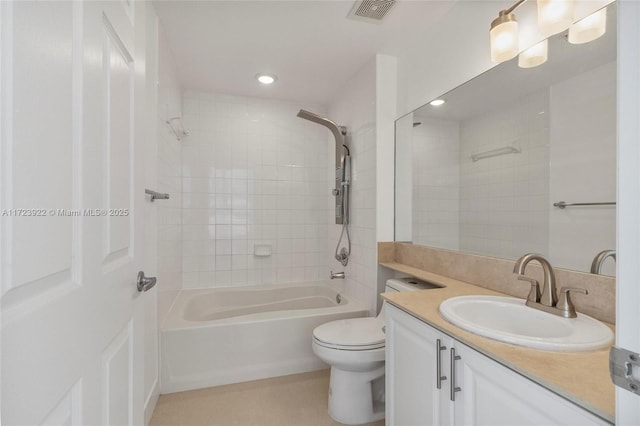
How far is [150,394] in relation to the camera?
67.2 inches

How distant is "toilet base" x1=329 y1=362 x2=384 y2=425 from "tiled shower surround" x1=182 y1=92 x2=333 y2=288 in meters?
1.55

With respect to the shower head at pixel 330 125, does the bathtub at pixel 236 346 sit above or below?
below

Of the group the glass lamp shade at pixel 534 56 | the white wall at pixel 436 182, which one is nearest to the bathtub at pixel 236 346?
the white wall at pixel 436 182

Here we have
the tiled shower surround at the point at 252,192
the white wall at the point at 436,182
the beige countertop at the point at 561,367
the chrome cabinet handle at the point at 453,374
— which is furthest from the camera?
the tiled shower surround at the point at 252,192

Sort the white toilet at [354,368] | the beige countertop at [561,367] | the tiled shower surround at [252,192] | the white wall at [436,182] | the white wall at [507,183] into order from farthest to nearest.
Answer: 1. the tiled shower surround at [252,192]
2. the white wall at [436,182]
3. the white toilet at [354,368]
4. the white wall at [507,183]
5. the beige countertop at [561,367]

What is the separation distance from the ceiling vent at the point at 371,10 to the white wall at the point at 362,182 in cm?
46

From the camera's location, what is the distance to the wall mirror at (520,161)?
1146 mm

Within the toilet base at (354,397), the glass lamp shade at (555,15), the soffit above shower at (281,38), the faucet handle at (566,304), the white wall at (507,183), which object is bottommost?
the toilet base at (354,397)

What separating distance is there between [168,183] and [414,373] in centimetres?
206

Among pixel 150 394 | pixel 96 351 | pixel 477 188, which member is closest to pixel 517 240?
pixel 477 188

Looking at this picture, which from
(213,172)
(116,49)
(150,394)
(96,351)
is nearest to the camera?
(96,351)

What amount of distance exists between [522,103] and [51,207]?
6.05ft

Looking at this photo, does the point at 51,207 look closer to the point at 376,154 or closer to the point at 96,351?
the point at 96,351

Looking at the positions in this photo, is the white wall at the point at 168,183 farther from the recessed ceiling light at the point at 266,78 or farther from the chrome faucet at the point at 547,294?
the chrome faucet at the point at 547,294
